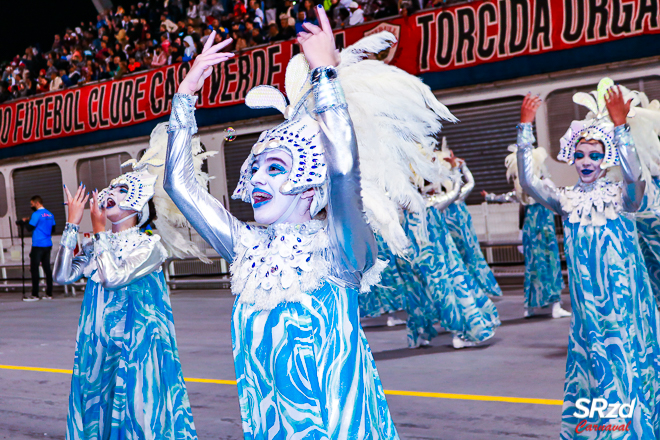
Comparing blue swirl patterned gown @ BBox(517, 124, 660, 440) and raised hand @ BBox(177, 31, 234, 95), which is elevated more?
raised hand @ BBox(177, 31, 234, 95)

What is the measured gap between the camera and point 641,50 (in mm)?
10086

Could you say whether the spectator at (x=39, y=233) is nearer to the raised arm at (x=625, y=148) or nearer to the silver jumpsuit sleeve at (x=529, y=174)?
the silver jumpsuit sleeve at (x=529, y=174)

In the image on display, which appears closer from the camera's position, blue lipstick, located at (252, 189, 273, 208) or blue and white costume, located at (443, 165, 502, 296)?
blue lipstick, located at (252, 189, 273, 208)

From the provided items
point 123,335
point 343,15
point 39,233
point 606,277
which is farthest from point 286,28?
point 606,277

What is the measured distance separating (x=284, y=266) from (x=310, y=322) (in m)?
0.17

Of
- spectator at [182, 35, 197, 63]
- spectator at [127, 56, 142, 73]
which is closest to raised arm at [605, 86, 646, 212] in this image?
spectator at [182, 35, 197, 63]

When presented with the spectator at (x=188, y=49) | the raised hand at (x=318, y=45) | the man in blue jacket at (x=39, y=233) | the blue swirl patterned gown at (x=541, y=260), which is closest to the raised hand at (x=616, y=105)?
the raised hand at (x=318, y=45)

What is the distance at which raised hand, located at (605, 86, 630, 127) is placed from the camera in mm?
3293

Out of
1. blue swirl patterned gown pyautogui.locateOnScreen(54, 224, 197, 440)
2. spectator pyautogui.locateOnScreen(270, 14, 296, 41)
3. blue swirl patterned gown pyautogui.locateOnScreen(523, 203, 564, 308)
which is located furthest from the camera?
spectator pyautogui.locateOnScreen(270, 14, 296, 41)

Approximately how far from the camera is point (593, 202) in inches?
145

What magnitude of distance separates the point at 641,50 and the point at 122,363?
8.92 meters

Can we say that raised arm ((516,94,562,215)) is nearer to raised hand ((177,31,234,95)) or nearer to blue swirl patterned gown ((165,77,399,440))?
blue swirl patterned gown ((165,77,399,440))

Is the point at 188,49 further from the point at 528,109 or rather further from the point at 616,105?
the point at 616,105

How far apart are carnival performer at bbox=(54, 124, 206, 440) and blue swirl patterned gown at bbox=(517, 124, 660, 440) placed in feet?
6.36
